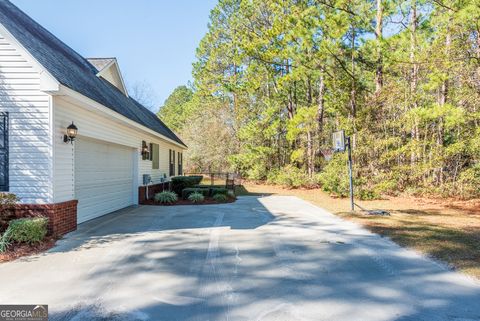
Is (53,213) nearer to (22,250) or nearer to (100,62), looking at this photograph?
(22,250)

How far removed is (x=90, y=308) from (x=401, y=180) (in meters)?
12.9

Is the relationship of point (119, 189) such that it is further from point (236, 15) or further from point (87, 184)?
point (236, 15)

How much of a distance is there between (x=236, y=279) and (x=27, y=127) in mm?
5041

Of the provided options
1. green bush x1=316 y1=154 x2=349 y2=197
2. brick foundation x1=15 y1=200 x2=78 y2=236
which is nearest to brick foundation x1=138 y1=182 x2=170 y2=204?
brick foundation x1=15 y1=200 x2=78 y2=236

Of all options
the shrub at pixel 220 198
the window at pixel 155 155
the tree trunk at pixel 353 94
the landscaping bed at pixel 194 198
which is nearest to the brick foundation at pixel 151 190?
the landscaping bed at pixel 194 198

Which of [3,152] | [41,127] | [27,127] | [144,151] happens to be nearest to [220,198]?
[144,151]

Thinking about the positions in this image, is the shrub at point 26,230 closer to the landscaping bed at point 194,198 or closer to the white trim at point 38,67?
the white trim at point 38,67

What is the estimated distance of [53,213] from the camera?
229 inches

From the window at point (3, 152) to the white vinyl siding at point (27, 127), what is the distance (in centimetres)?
9

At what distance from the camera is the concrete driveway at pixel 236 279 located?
3.09 m

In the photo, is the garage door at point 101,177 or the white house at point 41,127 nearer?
the white house at point 41,127

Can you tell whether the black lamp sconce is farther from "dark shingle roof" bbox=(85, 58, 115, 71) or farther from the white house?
the white house

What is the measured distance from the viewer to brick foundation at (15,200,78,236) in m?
5.74

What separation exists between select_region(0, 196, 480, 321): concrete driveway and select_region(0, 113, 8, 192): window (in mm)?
1598
